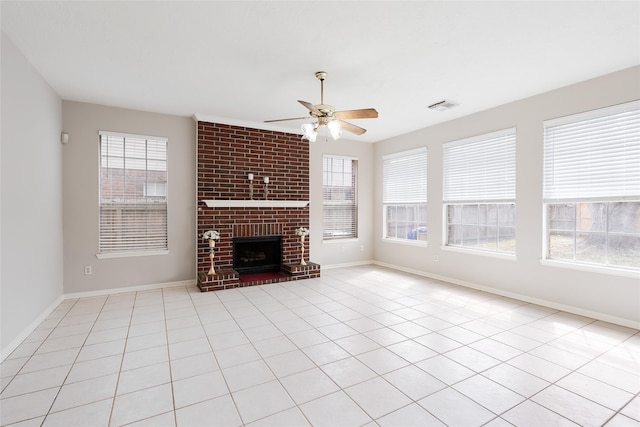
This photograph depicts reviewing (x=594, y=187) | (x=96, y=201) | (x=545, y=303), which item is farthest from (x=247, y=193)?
(x=594, y=187)

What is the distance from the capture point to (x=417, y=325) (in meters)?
3.28

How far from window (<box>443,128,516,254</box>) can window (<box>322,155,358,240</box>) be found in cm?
196

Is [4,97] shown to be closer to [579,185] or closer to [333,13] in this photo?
[333,13]

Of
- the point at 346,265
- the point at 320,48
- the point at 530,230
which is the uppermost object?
the point at 320,48

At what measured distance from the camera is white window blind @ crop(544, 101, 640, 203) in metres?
3.20

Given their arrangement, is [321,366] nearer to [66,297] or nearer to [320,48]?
[320,48]

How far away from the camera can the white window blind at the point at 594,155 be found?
320 centimetres

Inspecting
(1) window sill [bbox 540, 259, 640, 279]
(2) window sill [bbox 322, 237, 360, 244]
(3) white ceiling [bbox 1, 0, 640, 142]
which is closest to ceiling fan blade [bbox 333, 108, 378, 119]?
(3) white ceiling [bbox 1, 0, 640, 142]

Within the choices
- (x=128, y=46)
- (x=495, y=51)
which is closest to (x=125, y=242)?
(x=128, y=46)

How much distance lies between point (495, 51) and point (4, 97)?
14.3ft

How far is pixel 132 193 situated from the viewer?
462 centimetres

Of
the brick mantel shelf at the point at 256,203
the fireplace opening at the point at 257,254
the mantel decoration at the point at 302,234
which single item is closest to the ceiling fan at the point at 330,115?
the brick mantel shelf at the point at 256,203

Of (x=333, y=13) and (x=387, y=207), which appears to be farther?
(x=387, y=207)

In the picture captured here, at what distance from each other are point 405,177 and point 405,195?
35 cm
